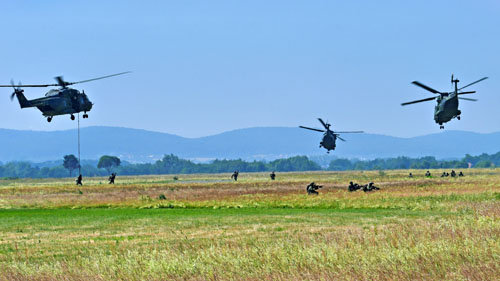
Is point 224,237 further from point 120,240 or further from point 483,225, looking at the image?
point 483,225

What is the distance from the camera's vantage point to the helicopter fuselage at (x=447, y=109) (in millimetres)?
68625

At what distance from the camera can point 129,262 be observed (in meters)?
19.4

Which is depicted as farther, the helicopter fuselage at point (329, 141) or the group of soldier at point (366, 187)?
the helicopter fuselage at point (329, 141)

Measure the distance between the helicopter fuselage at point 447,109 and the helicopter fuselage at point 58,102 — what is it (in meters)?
31.2

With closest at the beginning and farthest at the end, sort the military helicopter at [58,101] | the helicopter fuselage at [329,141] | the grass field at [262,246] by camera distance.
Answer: the grass field at [262,246], the military helicopter at [58,101], the helicopter fuselage at [329,141]

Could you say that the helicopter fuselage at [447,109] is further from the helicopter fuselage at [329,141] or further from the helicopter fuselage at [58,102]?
the helicopter fuselage at [329,141]

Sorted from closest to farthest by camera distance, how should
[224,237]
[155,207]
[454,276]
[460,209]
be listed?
[454,276]
[224,237]
[460,209]
[155,207]

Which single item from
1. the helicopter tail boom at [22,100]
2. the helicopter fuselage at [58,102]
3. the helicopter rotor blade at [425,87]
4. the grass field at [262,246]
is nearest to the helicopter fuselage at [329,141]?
the helicopter rotor blade at [425,87]

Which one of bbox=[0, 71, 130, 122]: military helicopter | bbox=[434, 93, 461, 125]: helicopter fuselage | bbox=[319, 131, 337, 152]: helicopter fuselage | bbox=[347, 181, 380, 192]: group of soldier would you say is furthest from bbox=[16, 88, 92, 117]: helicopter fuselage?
bbox=[319, 131, 337, 152]: helicopter fuselage

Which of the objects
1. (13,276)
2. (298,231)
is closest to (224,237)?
(298,231)

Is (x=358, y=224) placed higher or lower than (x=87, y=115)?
lower

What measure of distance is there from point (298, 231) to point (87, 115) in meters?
32.5

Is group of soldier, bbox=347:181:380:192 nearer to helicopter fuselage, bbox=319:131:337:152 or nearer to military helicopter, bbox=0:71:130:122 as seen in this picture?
military helicopter, bbox=0:71:130:122

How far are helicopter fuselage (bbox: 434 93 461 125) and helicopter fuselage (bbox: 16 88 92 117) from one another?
1230 inches
